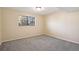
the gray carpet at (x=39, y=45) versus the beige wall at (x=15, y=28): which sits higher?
the beige wall at (x=15, y=28)

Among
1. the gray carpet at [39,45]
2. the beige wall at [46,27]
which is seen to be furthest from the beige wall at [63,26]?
the gray carpet at [39,45]

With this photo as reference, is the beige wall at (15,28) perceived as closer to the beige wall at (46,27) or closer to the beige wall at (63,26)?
the beige wall at (46,27)

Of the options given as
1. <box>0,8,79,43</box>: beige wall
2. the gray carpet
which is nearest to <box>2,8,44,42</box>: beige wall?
<box>0,8,79,43</box>: beige wall

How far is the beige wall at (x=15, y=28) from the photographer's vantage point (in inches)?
70.4

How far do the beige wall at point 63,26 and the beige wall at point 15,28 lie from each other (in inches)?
8.3

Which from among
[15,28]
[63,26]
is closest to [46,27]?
[63,26]

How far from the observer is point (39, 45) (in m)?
1.88

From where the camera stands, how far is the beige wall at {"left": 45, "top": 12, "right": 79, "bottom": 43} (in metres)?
1.82

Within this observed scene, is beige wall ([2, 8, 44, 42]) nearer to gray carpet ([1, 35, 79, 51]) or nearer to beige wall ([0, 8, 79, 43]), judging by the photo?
beige wall ([0, 8, 79, 43])

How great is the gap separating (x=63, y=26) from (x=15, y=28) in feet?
3.36

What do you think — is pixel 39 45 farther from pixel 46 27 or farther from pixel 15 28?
pixel 15 28

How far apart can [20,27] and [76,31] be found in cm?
116
